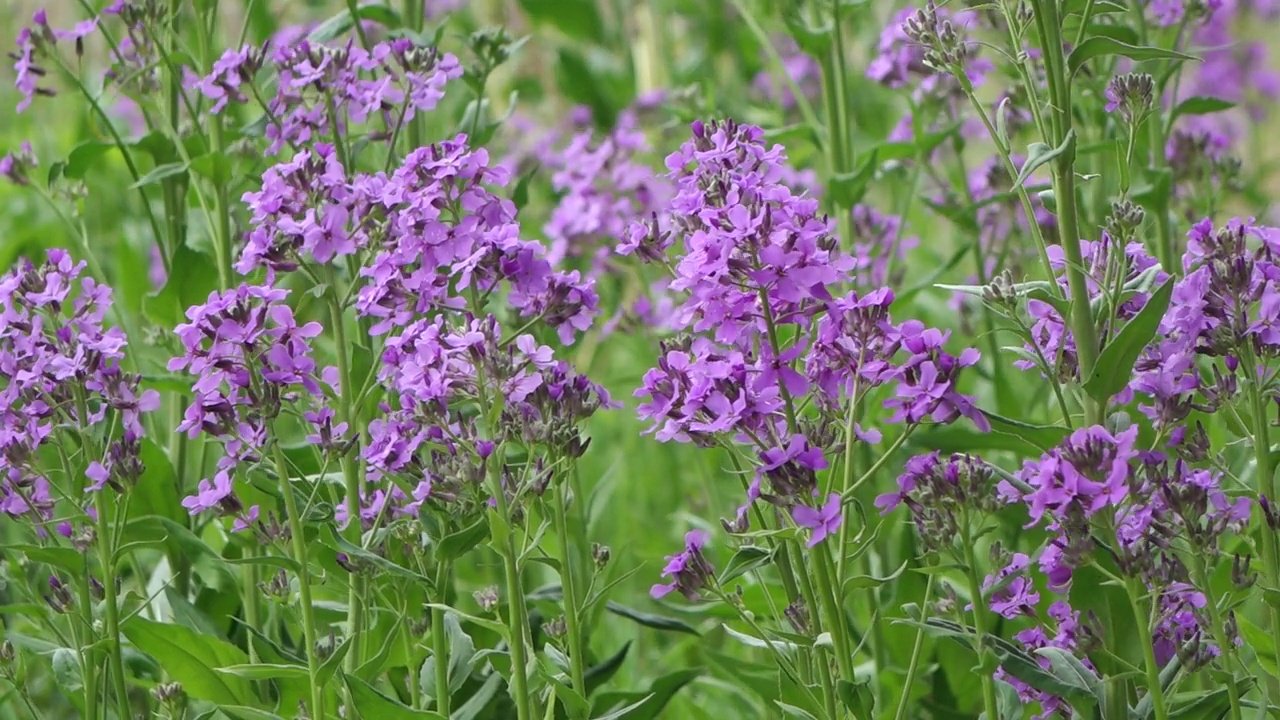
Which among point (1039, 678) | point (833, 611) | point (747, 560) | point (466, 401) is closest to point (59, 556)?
point (466, 401)

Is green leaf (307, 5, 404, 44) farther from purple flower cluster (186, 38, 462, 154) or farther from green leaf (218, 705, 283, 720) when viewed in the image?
green leaf (218, 705, 283, 720)

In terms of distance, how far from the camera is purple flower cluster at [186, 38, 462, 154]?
2.31 m

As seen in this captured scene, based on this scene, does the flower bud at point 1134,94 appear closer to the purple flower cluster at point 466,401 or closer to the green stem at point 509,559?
the purple flower cluster at point 466,401

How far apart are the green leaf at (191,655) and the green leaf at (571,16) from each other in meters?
3.19

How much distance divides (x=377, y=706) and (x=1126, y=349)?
115cm

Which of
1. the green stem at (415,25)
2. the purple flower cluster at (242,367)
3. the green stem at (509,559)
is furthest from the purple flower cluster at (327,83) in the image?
the green stem at (509,559)

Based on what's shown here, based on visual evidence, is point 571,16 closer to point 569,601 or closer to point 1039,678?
point 569,601

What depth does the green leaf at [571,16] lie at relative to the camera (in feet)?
16.3

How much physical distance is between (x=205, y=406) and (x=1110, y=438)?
1.23 m

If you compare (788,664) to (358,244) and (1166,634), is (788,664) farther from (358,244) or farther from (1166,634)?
(358,244)

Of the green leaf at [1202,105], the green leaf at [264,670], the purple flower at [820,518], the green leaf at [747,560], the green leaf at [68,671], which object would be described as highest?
the green leaf at [1202,105]

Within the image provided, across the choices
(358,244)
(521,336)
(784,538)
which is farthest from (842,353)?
(358,244)

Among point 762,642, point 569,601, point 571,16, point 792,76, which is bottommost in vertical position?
point 762,642

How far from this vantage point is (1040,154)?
1844 millimetres
